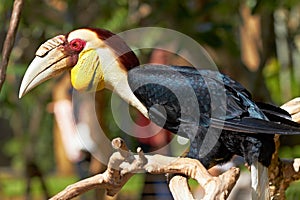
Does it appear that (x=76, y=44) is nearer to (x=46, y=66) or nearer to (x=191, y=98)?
(x=46, y=66)

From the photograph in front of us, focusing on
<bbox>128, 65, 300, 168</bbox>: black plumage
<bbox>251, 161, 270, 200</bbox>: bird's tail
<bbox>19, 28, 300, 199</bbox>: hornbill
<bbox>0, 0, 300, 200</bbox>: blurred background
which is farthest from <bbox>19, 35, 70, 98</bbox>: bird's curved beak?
<bbox>0, 0, 300, 200</bbox>: blurred background

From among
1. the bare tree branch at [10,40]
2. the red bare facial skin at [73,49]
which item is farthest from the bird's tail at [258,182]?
the bare tree branch at [10,40]

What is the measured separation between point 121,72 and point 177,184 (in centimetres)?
A: 27

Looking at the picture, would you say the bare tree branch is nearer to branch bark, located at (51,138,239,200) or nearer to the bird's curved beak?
the bird's curved beak

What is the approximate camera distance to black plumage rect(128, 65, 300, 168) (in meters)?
1.58

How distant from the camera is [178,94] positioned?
162cm

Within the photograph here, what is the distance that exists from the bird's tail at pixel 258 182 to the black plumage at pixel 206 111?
0.01 metres

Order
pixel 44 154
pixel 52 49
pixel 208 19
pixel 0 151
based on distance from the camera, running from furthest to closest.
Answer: pixel 0 151 < pixel 44 154 < pixel 208 19 < pixel 52 49

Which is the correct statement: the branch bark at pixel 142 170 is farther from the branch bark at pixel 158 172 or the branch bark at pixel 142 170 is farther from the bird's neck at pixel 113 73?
the bird's neck at pixel 113 73

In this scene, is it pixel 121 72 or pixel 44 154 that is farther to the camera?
pixel 44 154

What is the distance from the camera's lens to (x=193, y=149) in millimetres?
1601

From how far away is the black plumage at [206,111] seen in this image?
62.0 inches

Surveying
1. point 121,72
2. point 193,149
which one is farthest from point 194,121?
point 121,72

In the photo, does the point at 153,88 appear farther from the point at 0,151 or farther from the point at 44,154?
the point at 0,151
